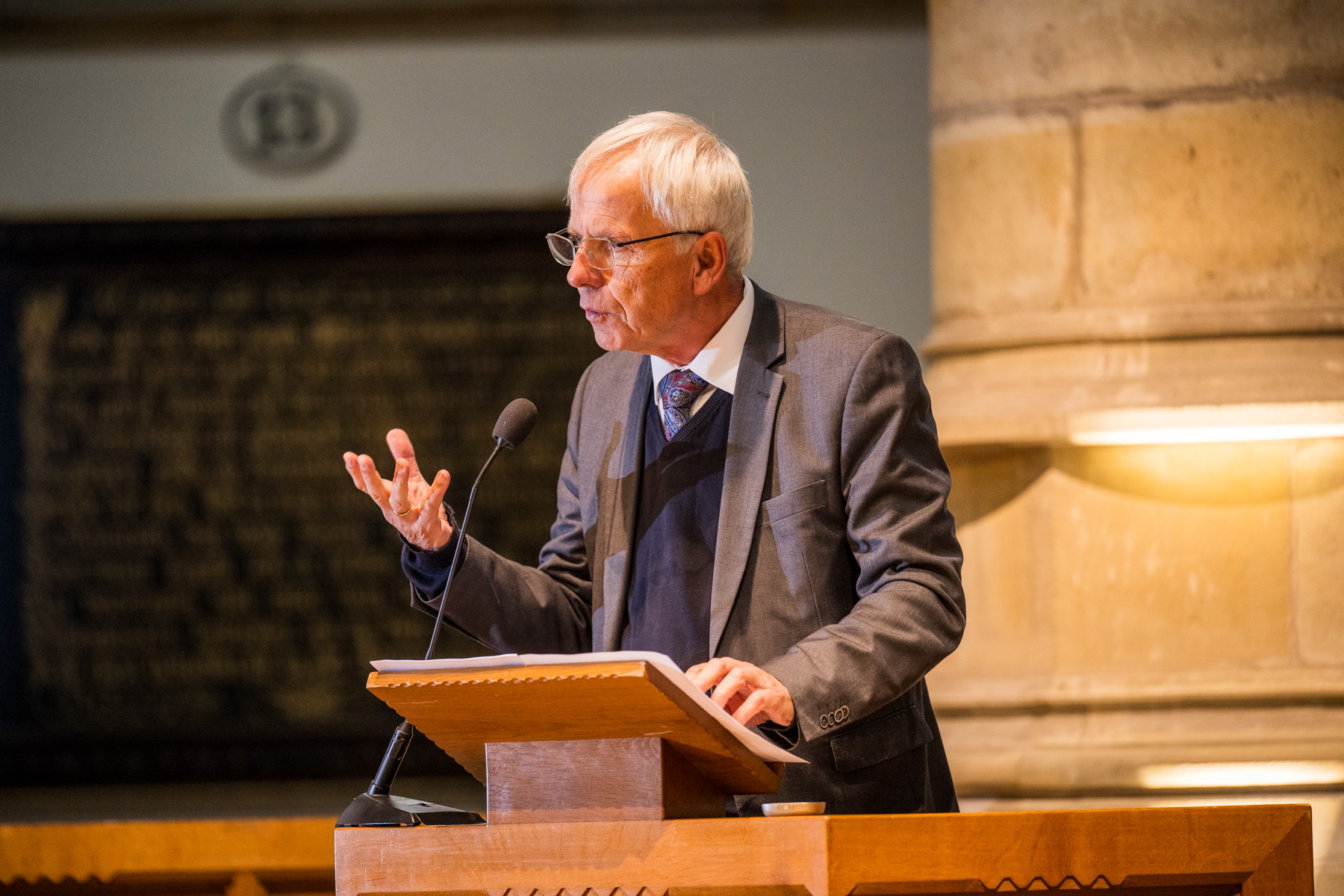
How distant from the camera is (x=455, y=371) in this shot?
4566 millimetres

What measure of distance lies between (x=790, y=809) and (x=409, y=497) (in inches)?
28.5

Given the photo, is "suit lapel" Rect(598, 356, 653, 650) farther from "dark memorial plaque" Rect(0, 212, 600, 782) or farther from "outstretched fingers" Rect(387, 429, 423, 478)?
"dark memorial plaque" Rect(0, 212, 600, 782)

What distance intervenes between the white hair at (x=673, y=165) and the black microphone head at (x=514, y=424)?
1.13 feet

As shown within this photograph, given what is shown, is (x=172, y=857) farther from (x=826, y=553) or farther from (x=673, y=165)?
(x=673, y=165)

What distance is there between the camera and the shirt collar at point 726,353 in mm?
2070

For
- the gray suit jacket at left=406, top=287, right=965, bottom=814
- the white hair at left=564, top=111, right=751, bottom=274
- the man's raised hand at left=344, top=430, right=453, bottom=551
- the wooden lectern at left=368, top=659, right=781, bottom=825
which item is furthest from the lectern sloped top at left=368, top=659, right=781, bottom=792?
the white hair at left=564, top=111, right=751, bottom=274

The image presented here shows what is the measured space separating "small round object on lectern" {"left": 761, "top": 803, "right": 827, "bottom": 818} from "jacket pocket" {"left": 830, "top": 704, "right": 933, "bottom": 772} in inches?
17.8

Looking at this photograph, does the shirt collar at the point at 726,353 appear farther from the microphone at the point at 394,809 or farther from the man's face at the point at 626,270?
the microphone at the point at 394,809

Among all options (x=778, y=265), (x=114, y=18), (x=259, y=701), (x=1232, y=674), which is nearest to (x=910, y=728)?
(x=1232, y=674)

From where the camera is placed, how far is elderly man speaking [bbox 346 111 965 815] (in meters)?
1.85

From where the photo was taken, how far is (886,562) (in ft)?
5.93

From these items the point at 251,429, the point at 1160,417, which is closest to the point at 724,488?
the point at 1160,417

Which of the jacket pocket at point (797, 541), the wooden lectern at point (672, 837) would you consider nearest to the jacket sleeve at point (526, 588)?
the jacket pocket at point (797, 541)

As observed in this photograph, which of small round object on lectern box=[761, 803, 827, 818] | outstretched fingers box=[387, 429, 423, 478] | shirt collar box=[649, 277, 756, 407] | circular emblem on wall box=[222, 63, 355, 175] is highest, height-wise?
circular emblem on wall box=[222, 63, 355, 175]
